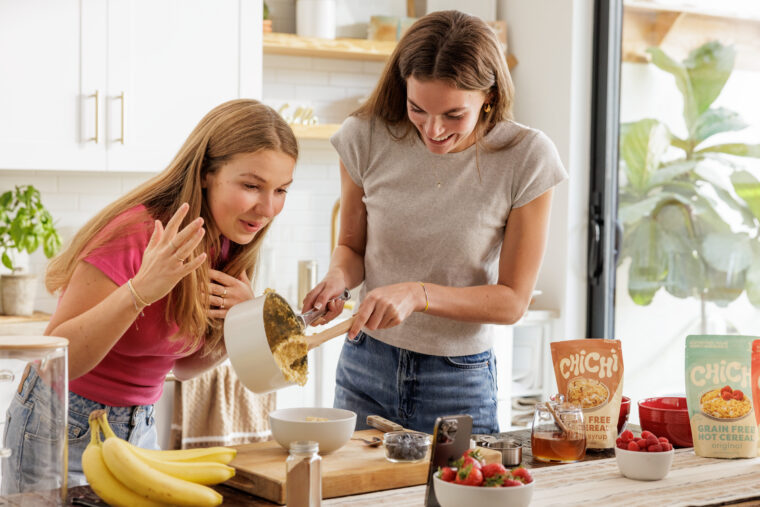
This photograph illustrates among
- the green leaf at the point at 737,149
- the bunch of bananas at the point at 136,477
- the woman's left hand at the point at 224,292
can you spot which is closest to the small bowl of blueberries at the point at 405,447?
the bunch of bananas at the point at 136,477

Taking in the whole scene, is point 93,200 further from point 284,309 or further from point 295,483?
point 295,483

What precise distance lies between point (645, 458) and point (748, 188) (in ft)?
7.84

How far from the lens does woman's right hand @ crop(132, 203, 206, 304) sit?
1504 millimetres

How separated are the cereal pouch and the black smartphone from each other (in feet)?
1.23

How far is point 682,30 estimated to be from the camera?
3.96 metres

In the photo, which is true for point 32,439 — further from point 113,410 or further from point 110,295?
point 113,410

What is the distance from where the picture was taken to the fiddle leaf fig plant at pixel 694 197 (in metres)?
3.74

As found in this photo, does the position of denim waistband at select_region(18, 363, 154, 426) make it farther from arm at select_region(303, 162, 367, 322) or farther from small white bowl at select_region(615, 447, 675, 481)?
small white bowl at select_region(615, 447, 675, 481)

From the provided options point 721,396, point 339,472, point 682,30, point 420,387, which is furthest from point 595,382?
point 682,30

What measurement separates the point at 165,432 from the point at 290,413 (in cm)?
189

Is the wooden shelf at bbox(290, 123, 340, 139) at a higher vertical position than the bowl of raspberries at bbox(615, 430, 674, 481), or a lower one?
higher

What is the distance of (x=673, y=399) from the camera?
2.02 meters

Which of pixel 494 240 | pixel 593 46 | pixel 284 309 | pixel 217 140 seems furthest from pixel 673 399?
pixel 593 46

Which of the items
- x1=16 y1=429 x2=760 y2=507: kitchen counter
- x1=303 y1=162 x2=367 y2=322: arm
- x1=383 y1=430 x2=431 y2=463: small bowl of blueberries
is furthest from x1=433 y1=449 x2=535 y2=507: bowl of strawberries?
x1=303 y1=162 x2=367 y2=322: arm
